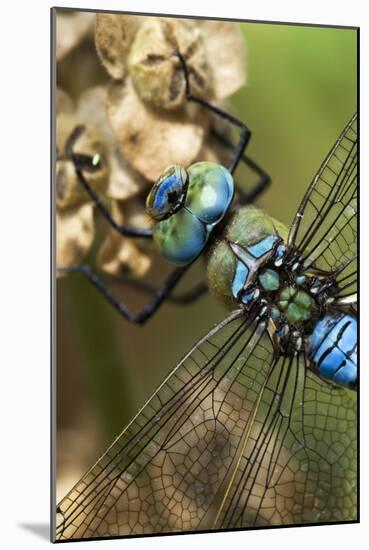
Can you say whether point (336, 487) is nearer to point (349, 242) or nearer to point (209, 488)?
point (209, 488)

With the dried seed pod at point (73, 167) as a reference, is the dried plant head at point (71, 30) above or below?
above

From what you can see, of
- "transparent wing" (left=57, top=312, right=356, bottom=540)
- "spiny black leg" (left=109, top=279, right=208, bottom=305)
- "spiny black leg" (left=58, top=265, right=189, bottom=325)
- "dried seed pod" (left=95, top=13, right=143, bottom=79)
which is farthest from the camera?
"spiny black leg" (left=109, top=279, right=208, bottom=305)

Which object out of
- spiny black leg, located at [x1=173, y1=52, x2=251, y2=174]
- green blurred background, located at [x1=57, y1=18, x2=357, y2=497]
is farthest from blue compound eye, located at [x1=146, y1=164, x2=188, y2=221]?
green blurred background, located at [x1=57, y1=18, x2=357, y2=497]

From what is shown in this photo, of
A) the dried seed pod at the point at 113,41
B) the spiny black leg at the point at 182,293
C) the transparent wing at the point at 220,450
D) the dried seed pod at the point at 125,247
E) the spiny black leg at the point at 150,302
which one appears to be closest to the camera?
the dried seed pod at the point at 113,41

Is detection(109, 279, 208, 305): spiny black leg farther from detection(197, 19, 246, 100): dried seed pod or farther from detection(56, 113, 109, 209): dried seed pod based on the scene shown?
detection(197, 19, 246, 100): dried seed pod

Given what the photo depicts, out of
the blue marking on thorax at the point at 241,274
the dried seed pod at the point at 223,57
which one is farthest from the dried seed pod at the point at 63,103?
the blue marking on thorax at the point at 241,274

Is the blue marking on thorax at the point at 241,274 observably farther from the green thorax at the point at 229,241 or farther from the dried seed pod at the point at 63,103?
the dried seed pod at the point at 63,103

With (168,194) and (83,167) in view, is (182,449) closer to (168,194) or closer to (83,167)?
(168,194)
